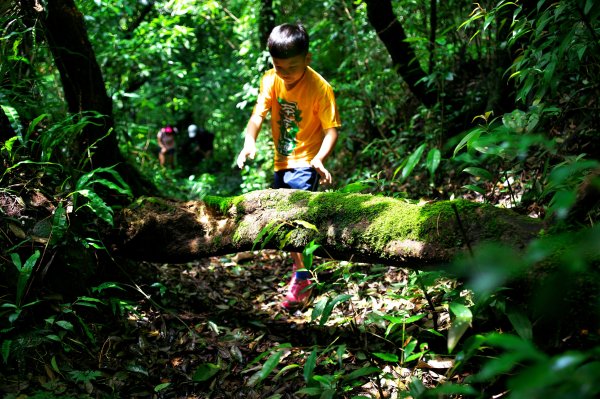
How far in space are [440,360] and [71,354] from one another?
202cm

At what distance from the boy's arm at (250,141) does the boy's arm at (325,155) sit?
453mm

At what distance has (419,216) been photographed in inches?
94.9

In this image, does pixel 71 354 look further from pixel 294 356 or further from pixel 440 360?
pixel 440 360

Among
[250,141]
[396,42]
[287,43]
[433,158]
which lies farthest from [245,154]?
[396,42]

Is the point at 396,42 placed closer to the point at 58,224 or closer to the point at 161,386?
the point at 58,224

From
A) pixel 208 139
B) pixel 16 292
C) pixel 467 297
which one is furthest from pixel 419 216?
pixel 208 139

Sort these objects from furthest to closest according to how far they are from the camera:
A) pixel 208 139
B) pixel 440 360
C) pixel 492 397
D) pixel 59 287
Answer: pixel 208 139 < pixel 59 287 < pixel 440 360 < pixel 492 397

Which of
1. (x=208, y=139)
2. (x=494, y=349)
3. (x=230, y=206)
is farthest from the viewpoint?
(x=208, y=139)

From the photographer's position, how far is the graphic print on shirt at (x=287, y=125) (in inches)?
142

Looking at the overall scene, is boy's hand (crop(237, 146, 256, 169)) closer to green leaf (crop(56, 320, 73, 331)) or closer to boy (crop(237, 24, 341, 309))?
boy (crop(237, 24, 341, 309))

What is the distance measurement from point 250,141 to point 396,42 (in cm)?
249

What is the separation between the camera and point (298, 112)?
11.7 feet

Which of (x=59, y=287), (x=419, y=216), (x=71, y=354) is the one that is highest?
(x=419, y=216)

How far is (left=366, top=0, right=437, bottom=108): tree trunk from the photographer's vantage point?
4695 mm
